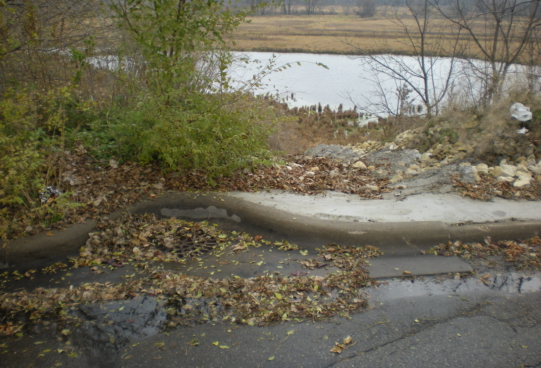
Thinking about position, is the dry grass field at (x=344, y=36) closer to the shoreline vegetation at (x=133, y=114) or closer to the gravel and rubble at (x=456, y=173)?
the shoreline vegetation at (x=133, y=114)

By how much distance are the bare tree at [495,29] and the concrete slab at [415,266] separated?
6.03 m

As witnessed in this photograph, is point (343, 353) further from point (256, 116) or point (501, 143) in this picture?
point (501, 143)

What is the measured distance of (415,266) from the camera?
4914mm

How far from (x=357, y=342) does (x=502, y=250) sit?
2.77 metres

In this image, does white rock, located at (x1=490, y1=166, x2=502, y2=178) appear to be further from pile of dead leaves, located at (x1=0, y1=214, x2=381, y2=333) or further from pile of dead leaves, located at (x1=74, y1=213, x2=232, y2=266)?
pile of dead leaves, located at (x1=74, y1=213, x2=232, y2=266)

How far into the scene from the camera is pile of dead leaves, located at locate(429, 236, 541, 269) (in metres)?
5.05

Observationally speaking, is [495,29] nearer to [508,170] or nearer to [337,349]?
[508,170]

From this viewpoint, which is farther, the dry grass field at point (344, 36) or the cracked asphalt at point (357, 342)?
the dry grass field at point (344, 36)

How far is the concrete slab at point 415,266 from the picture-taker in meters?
4.77

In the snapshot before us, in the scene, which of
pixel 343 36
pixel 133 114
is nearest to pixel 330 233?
pixel 133 114

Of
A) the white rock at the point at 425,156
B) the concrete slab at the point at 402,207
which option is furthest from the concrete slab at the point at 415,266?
→ the white rock at the point at 425,156

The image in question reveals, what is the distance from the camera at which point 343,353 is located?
345cm

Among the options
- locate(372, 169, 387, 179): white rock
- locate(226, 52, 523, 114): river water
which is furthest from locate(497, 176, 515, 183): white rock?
locate(226, 52, 523, 114): river water

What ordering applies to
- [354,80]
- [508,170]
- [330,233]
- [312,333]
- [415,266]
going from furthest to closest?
[354,80], [508,170], [330,233], [415,266], [312,333]
